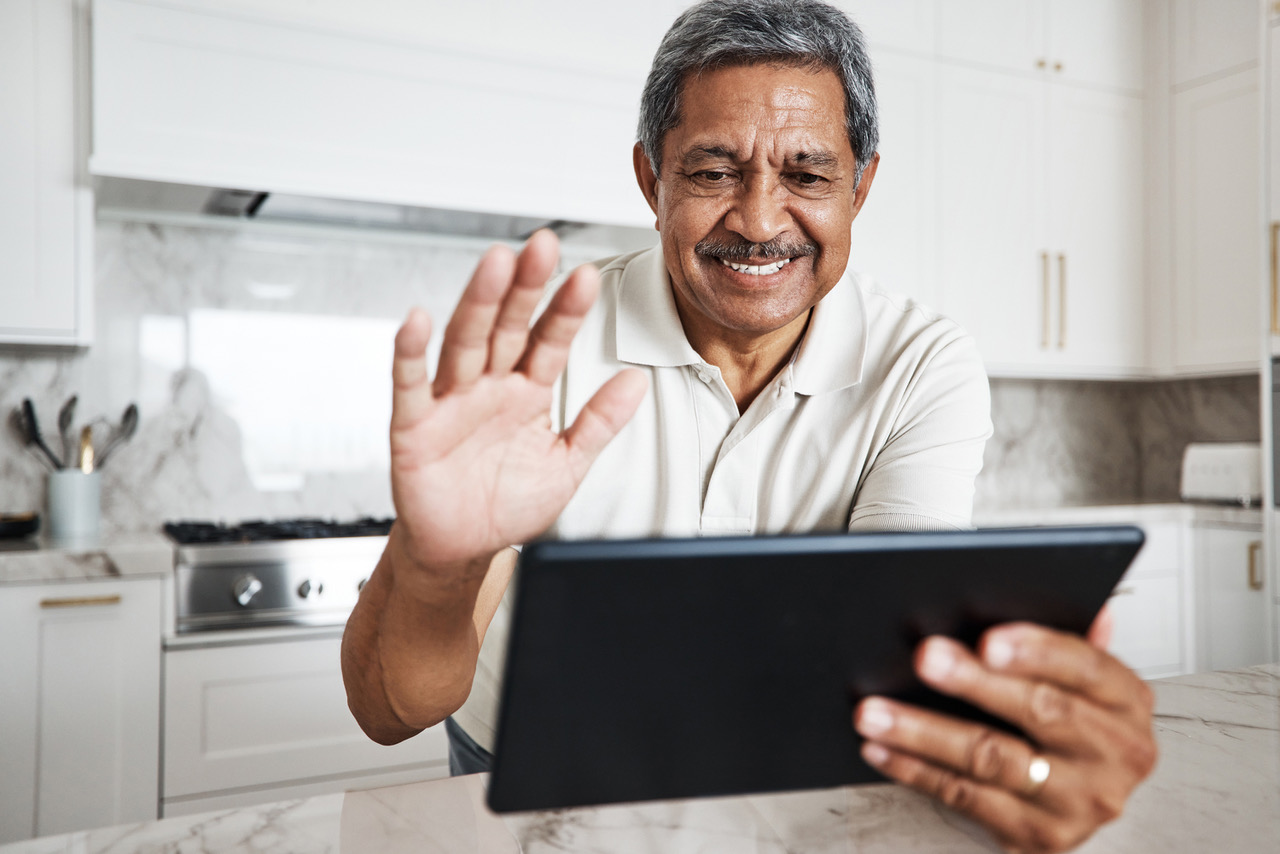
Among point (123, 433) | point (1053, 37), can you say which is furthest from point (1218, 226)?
point (123, 433)

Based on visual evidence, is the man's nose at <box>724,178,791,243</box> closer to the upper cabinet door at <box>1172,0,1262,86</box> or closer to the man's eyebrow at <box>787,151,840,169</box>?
the man's eyebrow at <box>787,151,840,169</box>

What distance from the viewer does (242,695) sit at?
1.91m

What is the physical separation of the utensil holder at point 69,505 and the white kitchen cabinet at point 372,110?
27.0 inches

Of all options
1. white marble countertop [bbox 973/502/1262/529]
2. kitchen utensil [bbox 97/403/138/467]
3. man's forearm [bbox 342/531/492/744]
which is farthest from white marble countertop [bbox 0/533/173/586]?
white marble countertop [bbox 973/502/1262/529]

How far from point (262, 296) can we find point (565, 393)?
1662 mm

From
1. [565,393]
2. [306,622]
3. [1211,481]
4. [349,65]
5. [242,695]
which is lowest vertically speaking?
[242,695]

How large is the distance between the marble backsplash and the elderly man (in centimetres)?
150

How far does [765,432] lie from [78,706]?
1.54 meters

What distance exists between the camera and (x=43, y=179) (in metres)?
1.98

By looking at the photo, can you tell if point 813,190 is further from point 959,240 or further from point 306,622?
point 959,240

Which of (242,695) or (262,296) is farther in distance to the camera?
(262,296)

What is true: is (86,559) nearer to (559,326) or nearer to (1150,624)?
(559,326)

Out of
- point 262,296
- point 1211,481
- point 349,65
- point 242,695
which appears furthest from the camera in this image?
point 1211,481

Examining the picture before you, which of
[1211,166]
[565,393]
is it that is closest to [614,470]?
[565,393]
